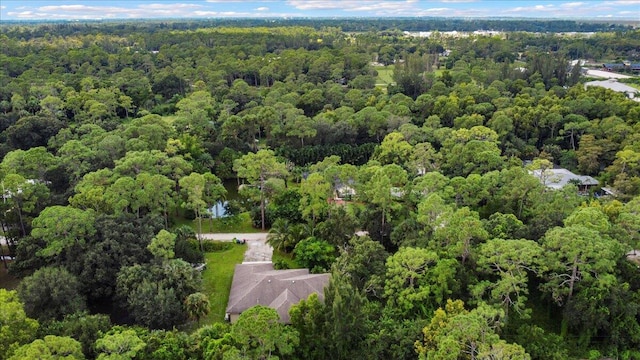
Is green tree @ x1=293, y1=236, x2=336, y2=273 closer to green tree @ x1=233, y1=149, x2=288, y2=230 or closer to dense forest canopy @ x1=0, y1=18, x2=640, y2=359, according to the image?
dense forest canopy @ x1=0, y1=18, x2=640, y2=359

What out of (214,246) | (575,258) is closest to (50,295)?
(214,246)

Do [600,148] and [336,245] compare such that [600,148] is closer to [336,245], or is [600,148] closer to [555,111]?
[555,111]

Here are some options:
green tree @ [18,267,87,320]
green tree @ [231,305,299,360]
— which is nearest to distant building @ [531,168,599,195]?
green tree @ [231,305,299,360]

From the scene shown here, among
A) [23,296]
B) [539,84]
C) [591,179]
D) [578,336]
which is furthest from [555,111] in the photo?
[23,296]

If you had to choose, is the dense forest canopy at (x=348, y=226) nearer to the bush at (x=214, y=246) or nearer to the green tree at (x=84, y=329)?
the green tree at (x=84, y=329)

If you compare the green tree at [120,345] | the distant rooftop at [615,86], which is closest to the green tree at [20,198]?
the green tree at [120,345]

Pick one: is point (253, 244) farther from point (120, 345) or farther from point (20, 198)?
point (20, 198)

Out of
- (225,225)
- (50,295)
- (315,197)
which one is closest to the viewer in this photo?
(50,295)
